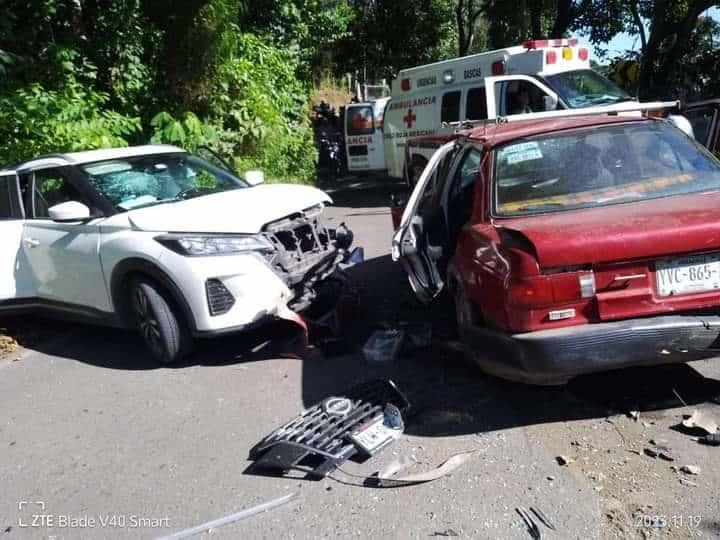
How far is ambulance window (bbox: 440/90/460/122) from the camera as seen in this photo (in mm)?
11516

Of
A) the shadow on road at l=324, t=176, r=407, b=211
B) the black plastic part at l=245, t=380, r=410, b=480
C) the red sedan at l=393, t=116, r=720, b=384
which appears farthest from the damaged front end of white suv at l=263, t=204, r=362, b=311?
the shadow on road at l=324, t=176, r=407, b=211

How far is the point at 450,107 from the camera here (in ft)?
38.5

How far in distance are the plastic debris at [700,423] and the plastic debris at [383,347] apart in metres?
2.03

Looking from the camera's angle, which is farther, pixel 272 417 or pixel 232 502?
pixel 272 417

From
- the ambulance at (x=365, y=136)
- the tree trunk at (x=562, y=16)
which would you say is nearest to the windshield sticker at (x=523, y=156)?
the ambulance at (x=365, y=136)

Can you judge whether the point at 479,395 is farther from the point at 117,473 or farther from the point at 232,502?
the point at 117,473

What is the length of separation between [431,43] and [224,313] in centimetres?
1962

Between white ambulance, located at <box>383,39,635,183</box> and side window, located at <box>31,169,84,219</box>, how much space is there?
4111 mm

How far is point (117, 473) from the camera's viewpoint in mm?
3895

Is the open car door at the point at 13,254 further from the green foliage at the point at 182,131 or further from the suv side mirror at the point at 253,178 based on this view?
the green foliage at the point at 182,131

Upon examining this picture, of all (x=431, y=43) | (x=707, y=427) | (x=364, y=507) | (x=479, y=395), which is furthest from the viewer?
(x=431, y=43)

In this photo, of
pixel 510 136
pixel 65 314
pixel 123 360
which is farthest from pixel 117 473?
pixel 510 136

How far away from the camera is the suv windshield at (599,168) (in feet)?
13.2

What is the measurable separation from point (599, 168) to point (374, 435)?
2.12m
